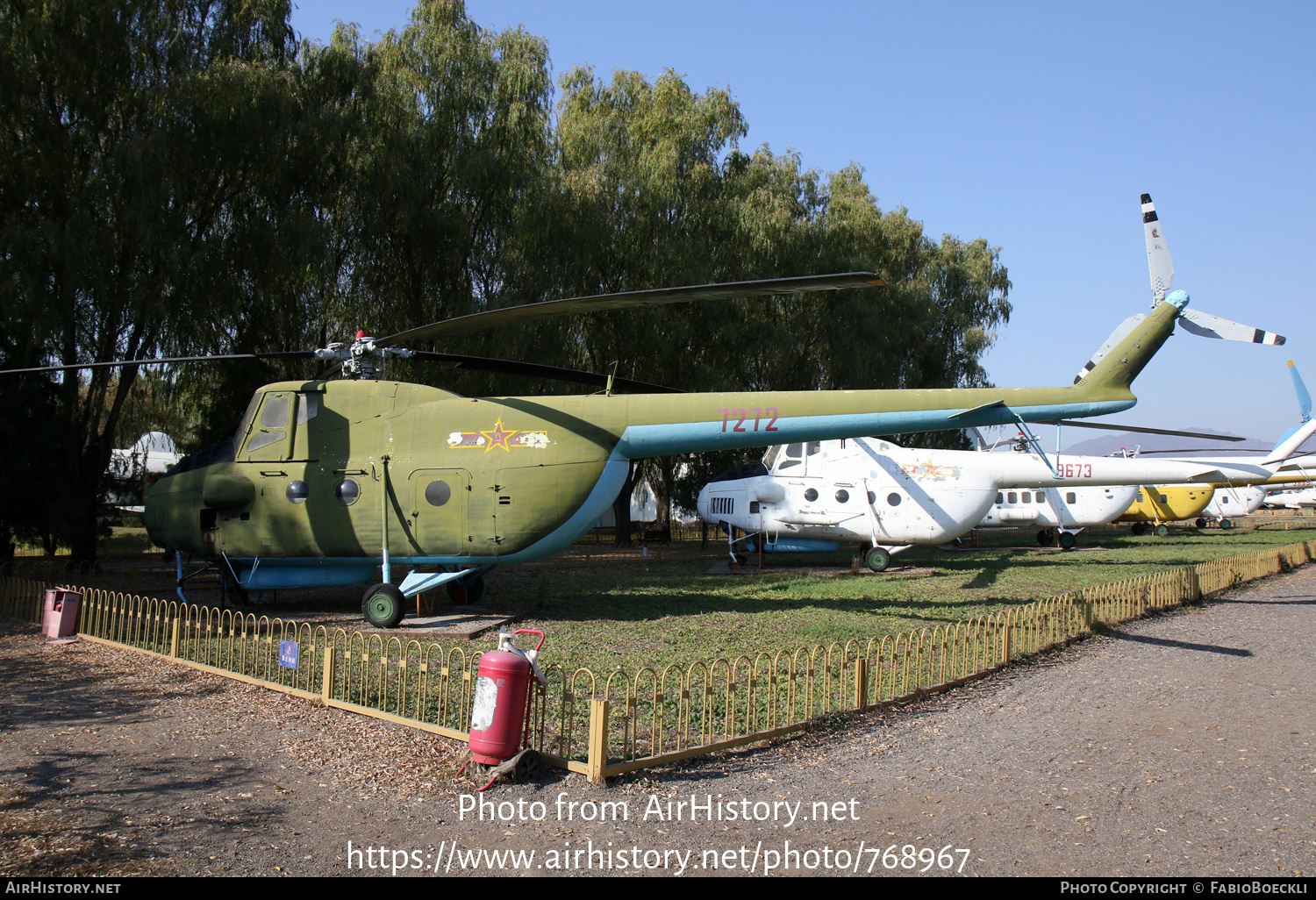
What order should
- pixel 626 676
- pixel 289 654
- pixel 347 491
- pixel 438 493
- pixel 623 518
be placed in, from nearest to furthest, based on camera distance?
pixel 626 676 < pixel 289 654 < pixel 438 493 < pixel 347 491 < pixel 623 518

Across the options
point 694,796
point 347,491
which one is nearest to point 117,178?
point 347,491

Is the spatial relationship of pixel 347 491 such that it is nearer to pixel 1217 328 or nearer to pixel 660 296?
pixel 660 296

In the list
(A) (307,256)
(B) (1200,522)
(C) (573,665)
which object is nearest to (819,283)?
(C) (573,665)

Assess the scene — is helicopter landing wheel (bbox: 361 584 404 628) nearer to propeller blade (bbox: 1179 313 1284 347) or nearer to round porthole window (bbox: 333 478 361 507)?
round porthole window (bbox: 333 478 361 507)

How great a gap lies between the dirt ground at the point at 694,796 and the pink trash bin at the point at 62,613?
2631 millimetres

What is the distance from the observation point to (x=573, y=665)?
8.62 meters

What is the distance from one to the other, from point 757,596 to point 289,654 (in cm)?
863

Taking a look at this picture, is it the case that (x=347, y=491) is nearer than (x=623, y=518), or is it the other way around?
(x=347, y=491)

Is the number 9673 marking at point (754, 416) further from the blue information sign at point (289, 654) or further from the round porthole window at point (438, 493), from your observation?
the blue information sign at point (289, 654)

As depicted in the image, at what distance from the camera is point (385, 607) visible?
416 inches

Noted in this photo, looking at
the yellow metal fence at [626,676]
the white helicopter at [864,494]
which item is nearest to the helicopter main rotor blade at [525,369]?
the yellow metal fence at [626,676]

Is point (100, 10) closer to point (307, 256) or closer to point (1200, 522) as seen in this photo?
point (307, 256)

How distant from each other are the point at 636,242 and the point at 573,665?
16913mm

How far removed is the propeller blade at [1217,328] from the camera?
34.2ft
